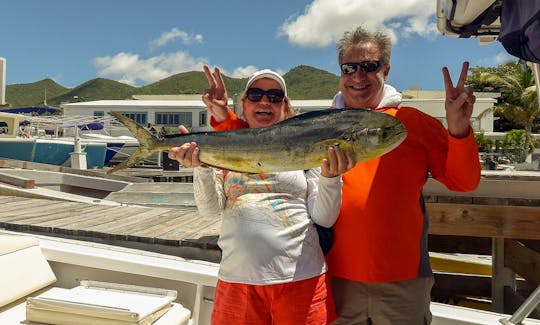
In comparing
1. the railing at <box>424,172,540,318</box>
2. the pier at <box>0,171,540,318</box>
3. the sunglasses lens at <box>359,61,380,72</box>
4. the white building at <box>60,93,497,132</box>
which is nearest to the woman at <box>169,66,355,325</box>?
the sunglasses lens at <box>359,61,380,72</box>

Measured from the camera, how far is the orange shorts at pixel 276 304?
6.79 ft

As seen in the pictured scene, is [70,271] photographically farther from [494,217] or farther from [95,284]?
[494,217]

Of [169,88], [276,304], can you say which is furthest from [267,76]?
[169,88]

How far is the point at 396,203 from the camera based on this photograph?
214 centimetres

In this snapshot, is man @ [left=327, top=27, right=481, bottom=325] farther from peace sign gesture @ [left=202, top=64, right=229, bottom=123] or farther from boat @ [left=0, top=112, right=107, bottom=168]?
boat @ [left=0, top=112, right=107, bottom=168]

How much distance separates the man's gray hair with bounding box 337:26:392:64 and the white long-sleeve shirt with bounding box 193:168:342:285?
0.61m

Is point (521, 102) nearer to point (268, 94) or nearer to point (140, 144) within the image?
point (268, 94)

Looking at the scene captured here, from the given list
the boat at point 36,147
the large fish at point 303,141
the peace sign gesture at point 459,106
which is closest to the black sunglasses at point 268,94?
the large fish at point 303,141

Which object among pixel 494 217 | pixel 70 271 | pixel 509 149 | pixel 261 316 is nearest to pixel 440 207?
pixel 494 217

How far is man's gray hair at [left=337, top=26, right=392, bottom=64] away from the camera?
2213 mm

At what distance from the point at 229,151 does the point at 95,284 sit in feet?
6.02

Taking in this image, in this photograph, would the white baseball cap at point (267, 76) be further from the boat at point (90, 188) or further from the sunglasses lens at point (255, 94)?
the boat at point (90, 188)

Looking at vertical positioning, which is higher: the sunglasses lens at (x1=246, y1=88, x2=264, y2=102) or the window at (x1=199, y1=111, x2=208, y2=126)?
the window at (x1=199, y1=111, x2=208, y2=126)

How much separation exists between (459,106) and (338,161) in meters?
0.57
